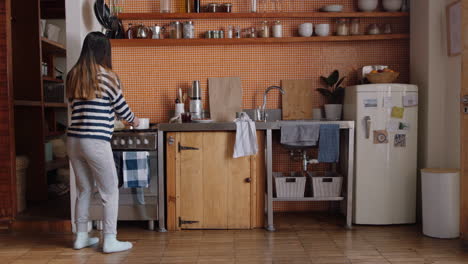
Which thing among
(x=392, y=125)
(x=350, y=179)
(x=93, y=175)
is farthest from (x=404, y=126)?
(x=93, y=175)

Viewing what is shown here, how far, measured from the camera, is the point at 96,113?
9.95ft

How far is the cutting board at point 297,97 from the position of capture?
173 inches

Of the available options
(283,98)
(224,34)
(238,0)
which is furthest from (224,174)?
(238,0)

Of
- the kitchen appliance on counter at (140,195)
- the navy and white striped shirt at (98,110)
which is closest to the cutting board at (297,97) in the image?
the kitchen appliance on counter at (140,195)

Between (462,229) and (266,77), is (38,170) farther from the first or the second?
(462,229)

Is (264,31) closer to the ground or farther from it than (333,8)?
closer to the ground

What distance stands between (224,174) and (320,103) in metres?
1.31

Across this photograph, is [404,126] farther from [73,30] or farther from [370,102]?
[73,30]

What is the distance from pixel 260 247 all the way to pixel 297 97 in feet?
5.38

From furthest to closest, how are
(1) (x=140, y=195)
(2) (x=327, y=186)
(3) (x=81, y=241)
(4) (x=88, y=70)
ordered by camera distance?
(2) (x=327, y=186)
(1) (x=140, y=195)
(3) (x=81, y=241)
(4) (x=88, y=70)

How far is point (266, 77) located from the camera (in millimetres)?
4430

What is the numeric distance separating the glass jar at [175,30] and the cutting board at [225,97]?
0.51 m

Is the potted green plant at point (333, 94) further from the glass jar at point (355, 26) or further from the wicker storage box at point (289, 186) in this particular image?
the wicker storage box at point (289, 186)

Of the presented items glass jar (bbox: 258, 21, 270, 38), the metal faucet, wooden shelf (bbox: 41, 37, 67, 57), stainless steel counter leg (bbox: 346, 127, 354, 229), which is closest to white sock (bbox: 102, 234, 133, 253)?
the metal faucet
